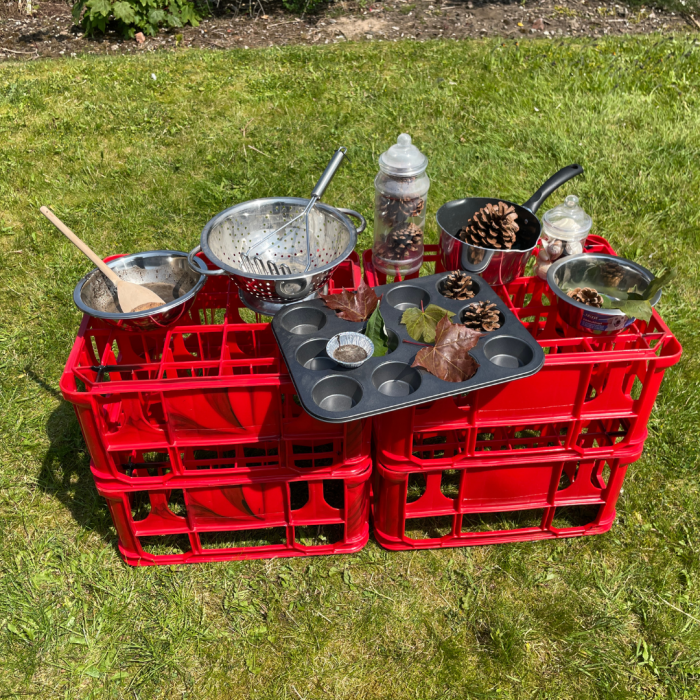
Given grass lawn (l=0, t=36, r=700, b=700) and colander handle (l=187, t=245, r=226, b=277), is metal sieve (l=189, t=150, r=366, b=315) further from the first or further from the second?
grass lawn (l=0, t=36, r=700, b=700)

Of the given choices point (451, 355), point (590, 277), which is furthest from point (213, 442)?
point (590, 277)

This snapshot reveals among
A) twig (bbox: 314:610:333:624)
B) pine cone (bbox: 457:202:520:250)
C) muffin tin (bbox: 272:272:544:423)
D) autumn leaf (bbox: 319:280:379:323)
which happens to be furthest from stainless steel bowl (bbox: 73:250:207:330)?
twig (bbox: 314:610:333:624)

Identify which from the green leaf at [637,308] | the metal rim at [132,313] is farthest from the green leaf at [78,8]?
the green leaf at [637,308]

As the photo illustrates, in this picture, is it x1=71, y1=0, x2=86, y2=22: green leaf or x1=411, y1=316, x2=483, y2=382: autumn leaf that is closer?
x1=411, y1=316, x2=483, y2=382: autumn leaf

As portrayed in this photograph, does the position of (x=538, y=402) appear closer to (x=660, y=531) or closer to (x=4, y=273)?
(x=660, y=531)

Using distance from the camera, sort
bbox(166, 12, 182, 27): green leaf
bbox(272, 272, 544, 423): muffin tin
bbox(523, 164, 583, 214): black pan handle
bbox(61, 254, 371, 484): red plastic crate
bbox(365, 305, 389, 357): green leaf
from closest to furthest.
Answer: bbox(272, 272, 544, 423): muffin tin < bbox(61, 254, 371, 484): red plastic crate < bbox(365, 305, 389, 357): green leaf < bbox(523, 164, 583, 214): black pan handle < bbox(166, 12, 182, 27): green leaf

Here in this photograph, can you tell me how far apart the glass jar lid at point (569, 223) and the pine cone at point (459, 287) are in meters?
0.47

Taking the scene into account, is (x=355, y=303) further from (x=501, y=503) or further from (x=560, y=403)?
(x=501, y=503)

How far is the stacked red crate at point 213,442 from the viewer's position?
217 centimetres

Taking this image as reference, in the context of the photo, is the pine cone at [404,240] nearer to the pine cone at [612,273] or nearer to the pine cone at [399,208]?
the pine cone at [399,208]

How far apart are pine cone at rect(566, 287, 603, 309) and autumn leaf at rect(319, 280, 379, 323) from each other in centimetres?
78

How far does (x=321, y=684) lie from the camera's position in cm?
229

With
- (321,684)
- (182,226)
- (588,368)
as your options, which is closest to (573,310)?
(588,368)

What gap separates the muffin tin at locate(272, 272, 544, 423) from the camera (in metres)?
2.00
